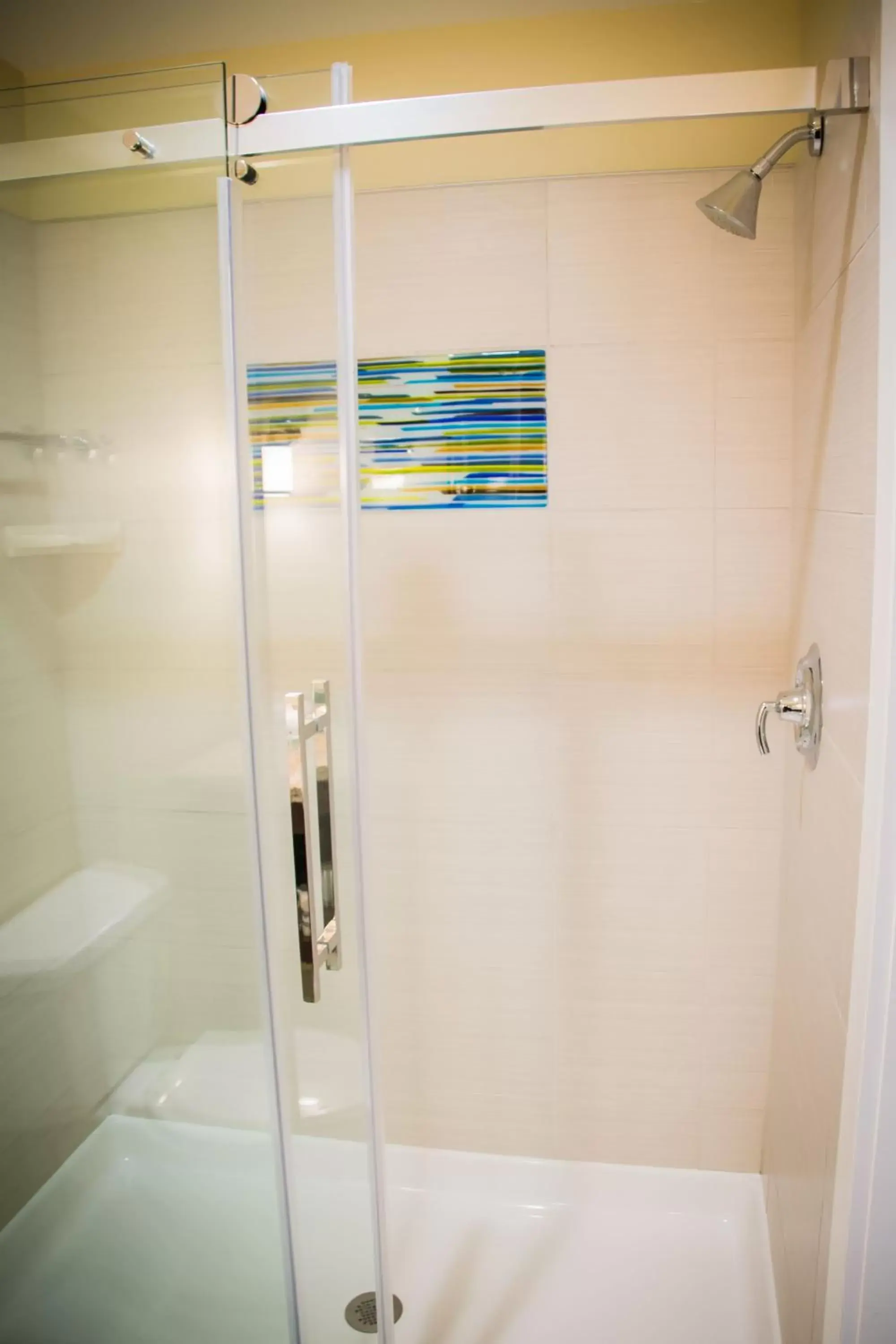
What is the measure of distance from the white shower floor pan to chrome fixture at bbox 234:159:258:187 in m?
1.23

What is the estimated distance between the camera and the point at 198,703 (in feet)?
4.00

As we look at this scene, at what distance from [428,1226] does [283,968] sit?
3.68 ft

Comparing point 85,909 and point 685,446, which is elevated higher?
point 685,446

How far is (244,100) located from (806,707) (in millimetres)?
1189

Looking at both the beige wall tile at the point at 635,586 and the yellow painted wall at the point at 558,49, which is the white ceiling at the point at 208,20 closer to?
the yellow painted wall at the point at 558,49

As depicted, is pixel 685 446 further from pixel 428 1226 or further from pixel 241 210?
pixel 428 1226

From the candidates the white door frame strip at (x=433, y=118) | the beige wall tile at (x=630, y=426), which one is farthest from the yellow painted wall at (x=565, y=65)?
the white door frame strip at (x=433, y=118)

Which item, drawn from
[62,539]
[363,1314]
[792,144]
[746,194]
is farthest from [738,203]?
[363,1314]

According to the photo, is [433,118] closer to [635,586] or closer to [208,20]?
[208,20]

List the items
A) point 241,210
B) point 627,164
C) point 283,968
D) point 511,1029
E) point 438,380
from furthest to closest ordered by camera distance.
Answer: point 511,1029
point 438,380
point 627,164
point 283,968
point 241,210

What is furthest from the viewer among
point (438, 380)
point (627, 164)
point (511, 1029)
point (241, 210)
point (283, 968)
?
point (511, 1029)

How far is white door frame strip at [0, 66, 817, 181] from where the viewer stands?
44.6 inches

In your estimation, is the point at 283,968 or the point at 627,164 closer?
the point at 283,968

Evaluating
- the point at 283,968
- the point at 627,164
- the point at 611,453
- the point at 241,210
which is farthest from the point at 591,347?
the point at 283,968
